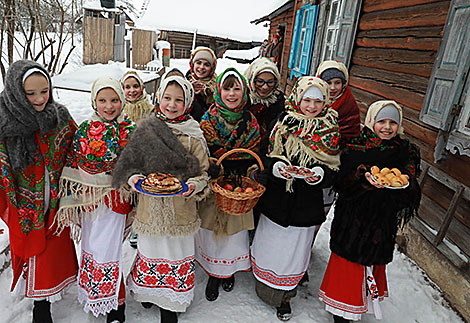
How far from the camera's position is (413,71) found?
3490 millimetres

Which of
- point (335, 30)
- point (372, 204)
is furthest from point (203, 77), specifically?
point (335, 30)

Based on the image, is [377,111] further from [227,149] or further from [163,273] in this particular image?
[163,273]

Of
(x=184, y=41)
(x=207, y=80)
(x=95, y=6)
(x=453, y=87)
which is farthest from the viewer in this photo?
(x=184, y=41)

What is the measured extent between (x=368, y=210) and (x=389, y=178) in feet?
1.07

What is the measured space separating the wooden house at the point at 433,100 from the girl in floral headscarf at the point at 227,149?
1.83 metres

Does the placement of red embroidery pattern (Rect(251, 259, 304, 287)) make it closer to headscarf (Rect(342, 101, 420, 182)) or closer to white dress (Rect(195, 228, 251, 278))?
white dress (Rect(195, 228, 251, 278))

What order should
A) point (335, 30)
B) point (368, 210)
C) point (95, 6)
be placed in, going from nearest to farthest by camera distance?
point (368, 210) < point (335, 30) < point (95, 6)

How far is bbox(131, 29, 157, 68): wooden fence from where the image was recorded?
362 inches

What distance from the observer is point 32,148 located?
1905mm

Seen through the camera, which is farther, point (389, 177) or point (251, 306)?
point (251, 306)

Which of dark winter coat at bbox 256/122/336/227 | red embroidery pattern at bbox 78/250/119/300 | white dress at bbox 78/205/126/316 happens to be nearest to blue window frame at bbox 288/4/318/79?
dark winter coat at bbox 256/122/336/227

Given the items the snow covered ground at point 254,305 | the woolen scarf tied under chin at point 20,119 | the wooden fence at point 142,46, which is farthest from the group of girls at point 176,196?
the wooden fence at point 142,46

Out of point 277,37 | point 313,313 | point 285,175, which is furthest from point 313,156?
point 277,37

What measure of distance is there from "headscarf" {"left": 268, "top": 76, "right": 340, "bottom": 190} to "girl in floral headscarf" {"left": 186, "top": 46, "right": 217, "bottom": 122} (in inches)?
46.9
